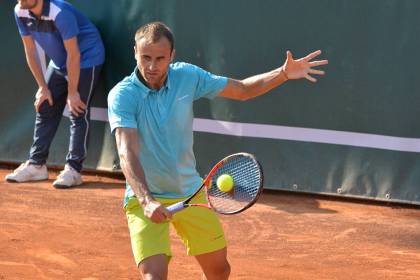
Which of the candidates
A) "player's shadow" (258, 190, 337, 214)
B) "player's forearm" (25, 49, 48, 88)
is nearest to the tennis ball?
"player's shadow" (258, 190, 337, 214)

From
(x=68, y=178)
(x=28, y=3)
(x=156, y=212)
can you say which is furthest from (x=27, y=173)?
(x=156, y=212)

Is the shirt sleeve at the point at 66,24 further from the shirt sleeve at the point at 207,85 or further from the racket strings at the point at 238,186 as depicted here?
the racket strings at the point at 238,186

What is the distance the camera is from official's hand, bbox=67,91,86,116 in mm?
7309

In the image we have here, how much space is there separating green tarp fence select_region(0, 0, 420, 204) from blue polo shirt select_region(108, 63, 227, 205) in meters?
2.99

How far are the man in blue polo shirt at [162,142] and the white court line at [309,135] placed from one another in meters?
2.86

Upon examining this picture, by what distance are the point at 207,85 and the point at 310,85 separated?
9.91 ft

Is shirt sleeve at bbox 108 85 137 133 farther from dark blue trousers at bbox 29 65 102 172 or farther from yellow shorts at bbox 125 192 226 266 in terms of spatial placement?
dark blue trousers at bbox 29 65 102 172

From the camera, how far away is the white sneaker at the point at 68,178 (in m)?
7.38

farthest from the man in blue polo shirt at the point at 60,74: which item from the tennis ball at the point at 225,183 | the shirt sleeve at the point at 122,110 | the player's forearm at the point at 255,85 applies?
the tennis ball at the point at 225,183

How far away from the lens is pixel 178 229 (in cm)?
414

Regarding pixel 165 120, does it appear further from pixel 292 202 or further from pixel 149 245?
pixel 292 202

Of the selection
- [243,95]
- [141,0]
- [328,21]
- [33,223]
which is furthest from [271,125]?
[243,95]

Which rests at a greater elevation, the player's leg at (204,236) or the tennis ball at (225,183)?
the tennis ball at (225,183)

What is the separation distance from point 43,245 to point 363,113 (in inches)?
106
